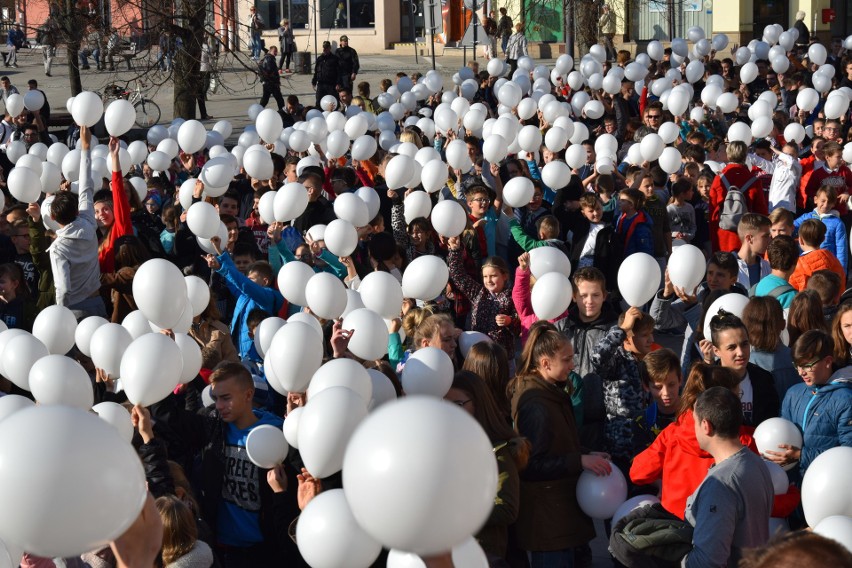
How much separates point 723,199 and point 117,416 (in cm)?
698

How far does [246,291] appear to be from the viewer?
275 inches

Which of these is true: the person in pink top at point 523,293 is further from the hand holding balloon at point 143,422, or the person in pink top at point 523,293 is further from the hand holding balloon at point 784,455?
the hand holding balloon at point 143,422

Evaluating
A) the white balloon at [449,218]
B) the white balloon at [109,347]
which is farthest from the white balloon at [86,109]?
the white balloon at [109,347]

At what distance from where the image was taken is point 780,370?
5.63 m

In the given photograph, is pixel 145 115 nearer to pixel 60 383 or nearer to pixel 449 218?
pixel 449 218

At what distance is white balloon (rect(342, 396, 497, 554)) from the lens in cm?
245

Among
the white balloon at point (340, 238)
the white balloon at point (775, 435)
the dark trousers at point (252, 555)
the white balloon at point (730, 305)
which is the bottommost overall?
the dark trousers at point (252, 555)

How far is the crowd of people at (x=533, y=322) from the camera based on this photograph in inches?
178

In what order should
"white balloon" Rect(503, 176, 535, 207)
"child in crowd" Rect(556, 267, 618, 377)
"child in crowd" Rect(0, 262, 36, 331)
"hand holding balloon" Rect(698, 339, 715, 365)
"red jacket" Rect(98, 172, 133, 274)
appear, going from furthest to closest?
"white balloon" Rect(503, 176, 535, 207), "red jacket" Rect(98, 172, 133, 274), "child in crowd" Rect(0, 262, 36, 331), "child in crowd" Rect(556, 267, 618, 377), "hand holding balloon" Rect(698, 339, 715, 365)

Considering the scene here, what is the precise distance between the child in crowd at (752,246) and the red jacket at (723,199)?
1886 mm

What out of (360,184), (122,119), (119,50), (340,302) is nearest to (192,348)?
(340,302)

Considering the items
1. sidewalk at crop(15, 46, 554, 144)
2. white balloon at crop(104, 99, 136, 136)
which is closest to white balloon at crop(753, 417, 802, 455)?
white balloon at crop(104, 99, 136, 136)

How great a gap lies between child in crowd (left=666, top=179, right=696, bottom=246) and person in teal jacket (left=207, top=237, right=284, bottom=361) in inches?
163

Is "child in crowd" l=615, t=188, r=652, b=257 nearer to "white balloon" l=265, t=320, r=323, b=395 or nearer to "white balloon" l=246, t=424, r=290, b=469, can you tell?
"white balloon" l=265, t=320, r=323, b=395
